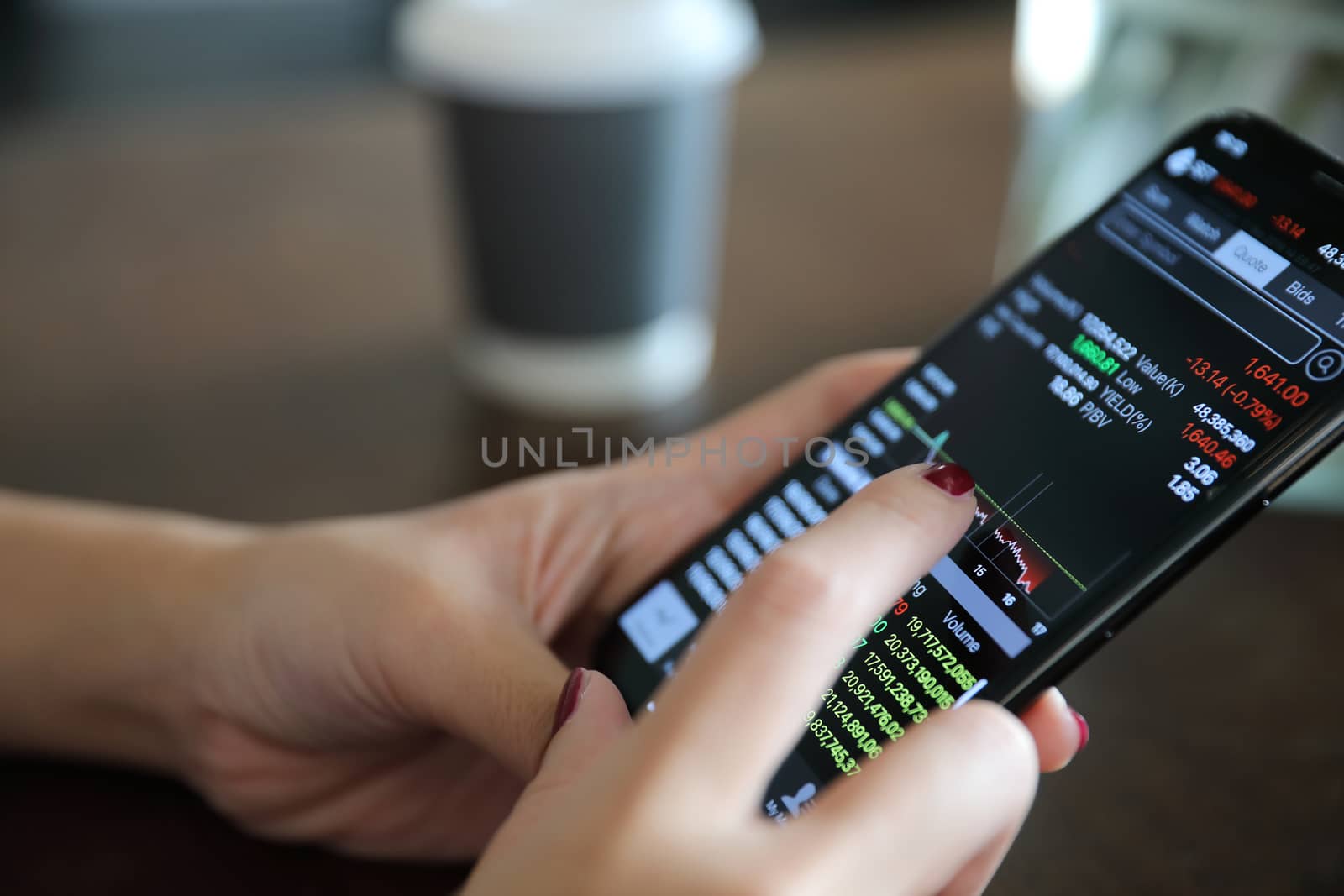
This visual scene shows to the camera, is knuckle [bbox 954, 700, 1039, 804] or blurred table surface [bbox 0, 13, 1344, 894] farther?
blurred table surface [bbox 0, 13, 1344, 894]

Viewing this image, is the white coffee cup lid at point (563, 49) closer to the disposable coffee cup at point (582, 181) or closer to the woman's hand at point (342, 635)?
the disposable coffee cup at point (582, 181)

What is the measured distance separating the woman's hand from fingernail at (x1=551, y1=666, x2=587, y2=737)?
0.03 meters

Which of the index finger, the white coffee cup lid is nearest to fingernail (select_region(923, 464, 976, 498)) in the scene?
the index finger

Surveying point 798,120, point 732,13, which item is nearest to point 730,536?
point 732,13

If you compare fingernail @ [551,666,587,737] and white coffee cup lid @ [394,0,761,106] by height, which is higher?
white coffee cup lid @ [394,0,761,106]

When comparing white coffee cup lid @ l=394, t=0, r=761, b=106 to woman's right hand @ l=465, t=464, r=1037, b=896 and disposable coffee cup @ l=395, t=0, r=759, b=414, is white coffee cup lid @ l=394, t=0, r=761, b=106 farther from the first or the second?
woman's right hand @ l=465, t=464, r=1037, b=896

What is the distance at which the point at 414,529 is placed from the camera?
0.40 meters

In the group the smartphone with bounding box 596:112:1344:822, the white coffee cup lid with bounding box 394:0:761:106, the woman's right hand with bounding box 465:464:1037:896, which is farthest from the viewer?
the white coffee cup lid with bounding box 394:0:761:106

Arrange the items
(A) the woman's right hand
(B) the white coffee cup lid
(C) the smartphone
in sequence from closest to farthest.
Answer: (A) the woman's right hand
(C) the smartphone
(B) the white coffee cup lid

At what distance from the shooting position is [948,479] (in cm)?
26

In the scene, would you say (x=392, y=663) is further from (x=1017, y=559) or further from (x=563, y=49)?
(x=563, y=49)

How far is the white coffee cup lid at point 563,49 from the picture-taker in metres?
0.57

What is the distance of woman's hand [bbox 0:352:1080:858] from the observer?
0.36 metres

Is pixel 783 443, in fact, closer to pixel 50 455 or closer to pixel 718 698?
pixel 718 698
